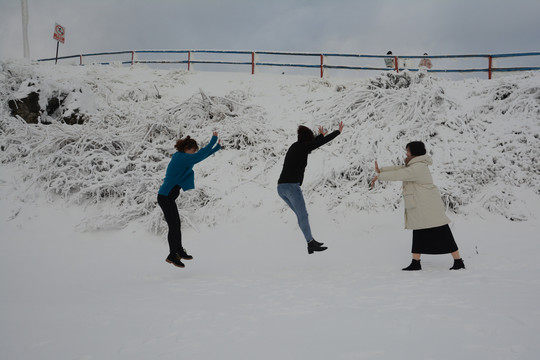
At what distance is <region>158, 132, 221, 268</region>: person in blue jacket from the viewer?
191 inches

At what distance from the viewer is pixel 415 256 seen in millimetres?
4766

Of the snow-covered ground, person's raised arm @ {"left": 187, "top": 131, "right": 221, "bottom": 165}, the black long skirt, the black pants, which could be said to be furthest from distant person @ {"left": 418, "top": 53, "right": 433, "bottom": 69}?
the black pants

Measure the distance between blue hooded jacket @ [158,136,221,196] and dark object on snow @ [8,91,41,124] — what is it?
7996 millimetres

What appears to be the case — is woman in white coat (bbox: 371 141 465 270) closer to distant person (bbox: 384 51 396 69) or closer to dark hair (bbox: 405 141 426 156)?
dark hair (bbox: 405 141 426 156)

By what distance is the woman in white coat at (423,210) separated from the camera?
15.0ft

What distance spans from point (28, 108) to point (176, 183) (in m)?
8.28

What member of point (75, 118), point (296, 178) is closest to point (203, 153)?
point (296, 178)

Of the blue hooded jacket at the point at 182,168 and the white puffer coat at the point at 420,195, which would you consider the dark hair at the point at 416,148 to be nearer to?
the white puffer coat at the point at 420,195

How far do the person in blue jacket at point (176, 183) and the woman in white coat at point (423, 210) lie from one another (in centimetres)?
225

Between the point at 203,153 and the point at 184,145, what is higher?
the point at 184,145

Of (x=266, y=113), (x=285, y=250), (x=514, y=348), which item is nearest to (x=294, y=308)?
(x=514, y=348)

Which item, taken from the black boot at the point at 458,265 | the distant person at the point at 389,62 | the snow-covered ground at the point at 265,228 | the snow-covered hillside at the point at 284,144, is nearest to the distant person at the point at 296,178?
the snow-covered ground at the point at 265,228

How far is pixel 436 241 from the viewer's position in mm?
4578

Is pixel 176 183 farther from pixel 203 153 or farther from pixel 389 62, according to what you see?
pixel 389 62
